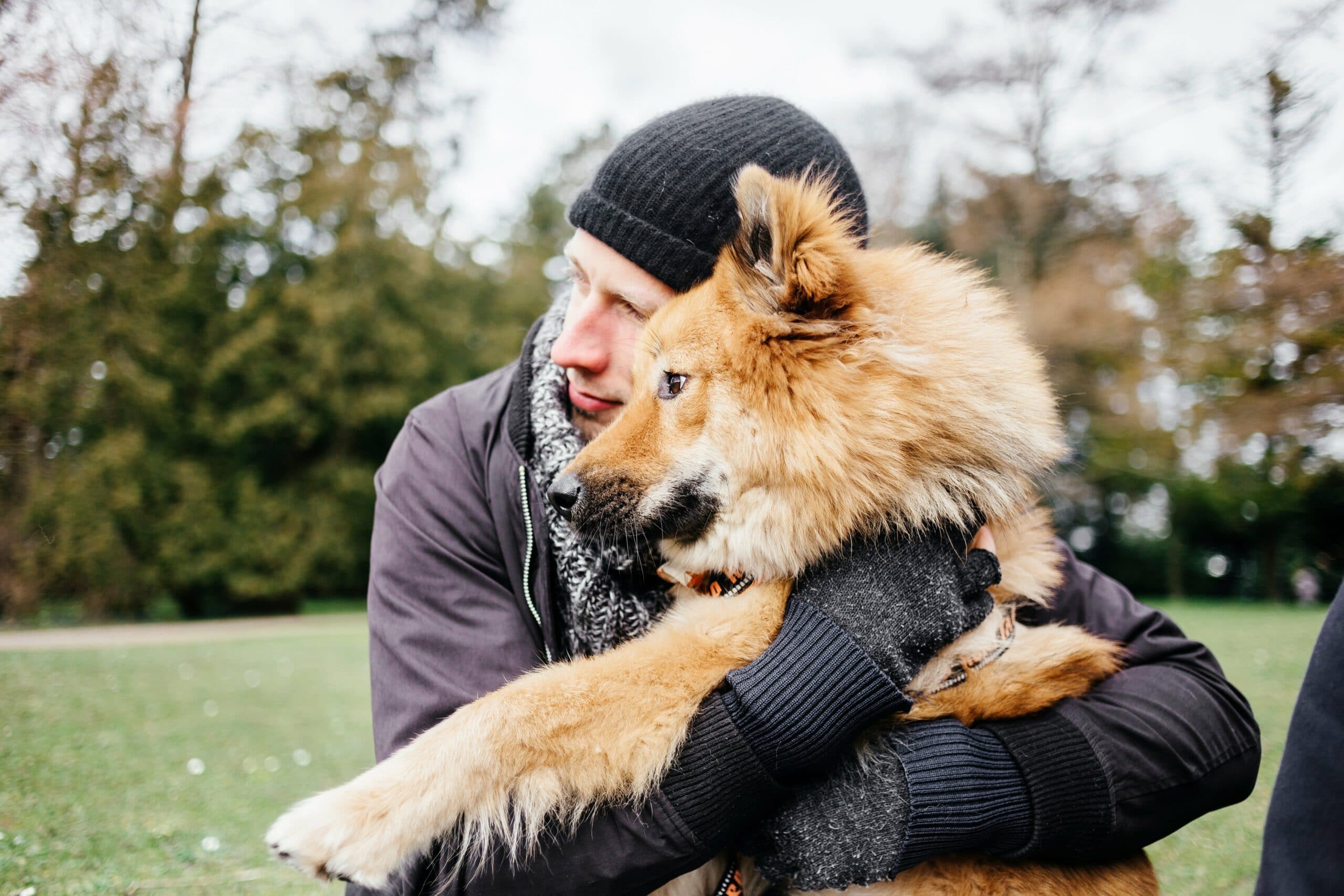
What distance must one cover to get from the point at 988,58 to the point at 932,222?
5.84 m

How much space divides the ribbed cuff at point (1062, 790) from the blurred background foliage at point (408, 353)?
6.45m

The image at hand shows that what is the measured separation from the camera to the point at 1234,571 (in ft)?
66.0

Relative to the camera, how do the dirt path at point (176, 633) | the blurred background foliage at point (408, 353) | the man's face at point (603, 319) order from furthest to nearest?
the blurred background foliage at point (408, 353) → the dirt path at point (176, 633) → the man's face at point (603, 319)

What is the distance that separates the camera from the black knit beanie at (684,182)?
2.11m

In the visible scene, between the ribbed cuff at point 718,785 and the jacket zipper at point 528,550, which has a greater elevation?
the jacket zipper at point 528,550

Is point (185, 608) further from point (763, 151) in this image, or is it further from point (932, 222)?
point (932, 222)

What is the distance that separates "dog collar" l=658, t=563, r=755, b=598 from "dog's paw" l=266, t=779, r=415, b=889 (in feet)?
2.88

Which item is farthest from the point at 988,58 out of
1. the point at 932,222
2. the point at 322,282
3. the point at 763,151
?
the point at 763,151

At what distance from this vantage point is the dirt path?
8.20 metres

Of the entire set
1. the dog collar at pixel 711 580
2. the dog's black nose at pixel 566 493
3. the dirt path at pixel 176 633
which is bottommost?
the dirt path at pixel 176 633

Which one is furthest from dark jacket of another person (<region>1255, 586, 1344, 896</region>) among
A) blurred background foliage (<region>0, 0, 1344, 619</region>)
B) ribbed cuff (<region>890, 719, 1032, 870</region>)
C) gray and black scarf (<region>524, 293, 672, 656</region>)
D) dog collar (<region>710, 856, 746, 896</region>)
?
blurred background foliage (<region>0, 0, 1344, 619</region>)

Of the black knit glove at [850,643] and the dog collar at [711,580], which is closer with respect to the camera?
the black knit glove at [850,643]

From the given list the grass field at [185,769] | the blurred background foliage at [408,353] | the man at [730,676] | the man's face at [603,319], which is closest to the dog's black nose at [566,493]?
the man at [730,676]

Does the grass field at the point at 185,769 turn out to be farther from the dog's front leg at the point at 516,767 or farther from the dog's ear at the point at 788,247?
the dog's ear at the point at 788,247
